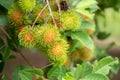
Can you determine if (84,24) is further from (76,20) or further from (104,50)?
(104,50)

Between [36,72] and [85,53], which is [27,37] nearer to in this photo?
[36,72]

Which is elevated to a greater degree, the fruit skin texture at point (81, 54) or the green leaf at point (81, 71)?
the green leaf at point (81, 71)

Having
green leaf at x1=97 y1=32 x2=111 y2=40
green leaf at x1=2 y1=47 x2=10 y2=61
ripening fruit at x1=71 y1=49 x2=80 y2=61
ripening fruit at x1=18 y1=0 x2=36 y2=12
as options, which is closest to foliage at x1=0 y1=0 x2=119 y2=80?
ripening fruit at x1=18 y1=0 x2=36 y2=12

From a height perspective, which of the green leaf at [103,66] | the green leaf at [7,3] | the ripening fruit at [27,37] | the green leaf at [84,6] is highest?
the green leaf at [7,3]

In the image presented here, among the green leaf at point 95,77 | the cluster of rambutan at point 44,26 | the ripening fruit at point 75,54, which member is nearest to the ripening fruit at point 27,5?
the cluster of rambutan at point 44,26

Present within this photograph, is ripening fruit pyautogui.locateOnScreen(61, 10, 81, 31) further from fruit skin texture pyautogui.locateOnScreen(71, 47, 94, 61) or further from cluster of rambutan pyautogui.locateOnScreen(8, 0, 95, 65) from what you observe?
fruit skin texture pyautogui.locateOnScreen(71, 47, 94, 61)

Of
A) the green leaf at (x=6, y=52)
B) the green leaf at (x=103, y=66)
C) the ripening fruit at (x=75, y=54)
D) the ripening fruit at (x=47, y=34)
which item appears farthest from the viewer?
the ripening fruit at (x=75, y=54)

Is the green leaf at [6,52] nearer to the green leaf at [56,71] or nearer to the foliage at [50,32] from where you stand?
the foliage at [50,32]

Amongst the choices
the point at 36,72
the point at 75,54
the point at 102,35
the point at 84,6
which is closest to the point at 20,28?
the point at 36,72
